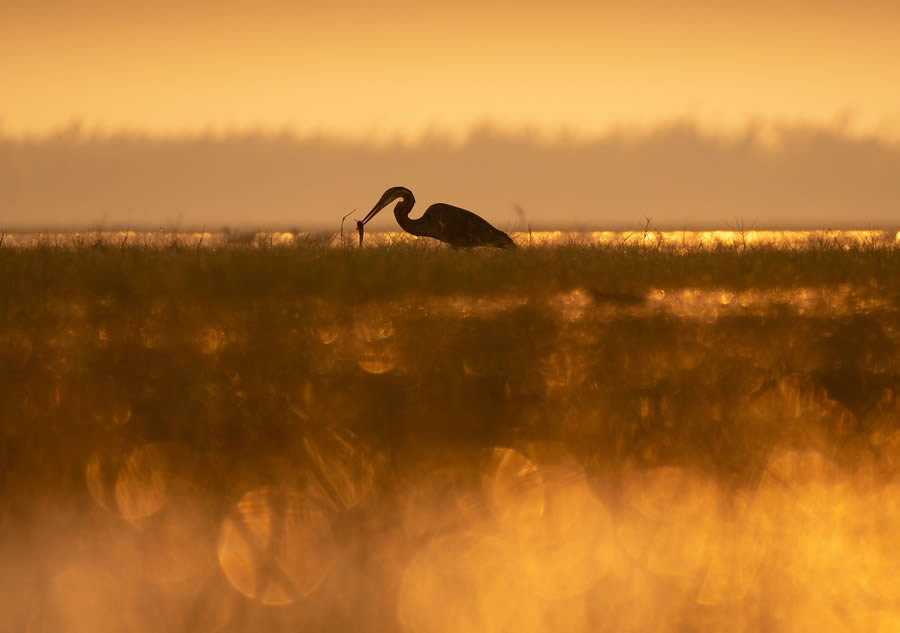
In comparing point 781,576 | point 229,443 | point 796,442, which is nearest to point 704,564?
point 781,576

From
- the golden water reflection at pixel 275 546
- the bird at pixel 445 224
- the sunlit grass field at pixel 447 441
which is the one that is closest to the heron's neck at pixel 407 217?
the bird at pixel 445 224

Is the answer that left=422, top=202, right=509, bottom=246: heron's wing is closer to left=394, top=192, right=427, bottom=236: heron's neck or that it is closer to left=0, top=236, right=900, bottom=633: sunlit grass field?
left=394, top=192, right=427, bottom=236: heron's neck

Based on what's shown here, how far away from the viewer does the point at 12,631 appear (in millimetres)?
6211

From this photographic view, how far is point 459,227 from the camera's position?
1417 cm

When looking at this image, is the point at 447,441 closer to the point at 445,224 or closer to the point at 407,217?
the point at 445,224

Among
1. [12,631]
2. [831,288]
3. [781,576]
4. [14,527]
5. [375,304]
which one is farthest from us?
[831,288]

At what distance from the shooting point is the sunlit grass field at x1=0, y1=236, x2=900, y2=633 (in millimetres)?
6598

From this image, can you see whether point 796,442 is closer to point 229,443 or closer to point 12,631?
point 229,443

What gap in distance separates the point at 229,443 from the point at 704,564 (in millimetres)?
3182

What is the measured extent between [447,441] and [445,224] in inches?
252

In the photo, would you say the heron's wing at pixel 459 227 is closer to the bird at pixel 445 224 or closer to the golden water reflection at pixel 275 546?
the bird at pixel 445 224

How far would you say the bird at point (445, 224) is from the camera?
13.7 m

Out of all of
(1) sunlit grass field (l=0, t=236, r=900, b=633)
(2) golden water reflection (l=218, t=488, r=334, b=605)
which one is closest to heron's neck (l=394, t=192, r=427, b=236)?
Answer: (1) sunlit grass field (l=0, t=236, r=900, b=633)

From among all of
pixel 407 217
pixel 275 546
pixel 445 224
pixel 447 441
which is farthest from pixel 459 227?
pixel 275 546
